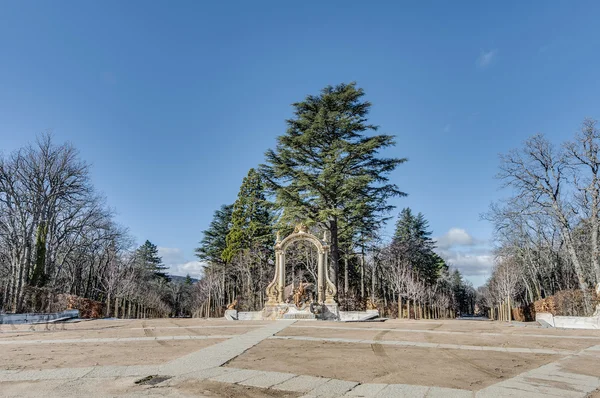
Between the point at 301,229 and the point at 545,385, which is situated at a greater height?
the point at 301,229

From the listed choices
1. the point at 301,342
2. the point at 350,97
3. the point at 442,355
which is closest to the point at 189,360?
the point at 301,342

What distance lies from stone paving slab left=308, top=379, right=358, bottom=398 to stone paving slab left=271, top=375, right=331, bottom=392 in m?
0.10

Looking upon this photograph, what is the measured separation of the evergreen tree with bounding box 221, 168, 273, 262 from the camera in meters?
37.6

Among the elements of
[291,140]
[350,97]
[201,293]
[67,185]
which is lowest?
[201,293]

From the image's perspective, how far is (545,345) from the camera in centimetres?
946

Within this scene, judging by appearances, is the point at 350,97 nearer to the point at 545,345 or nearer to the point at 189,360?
the point at 545,345

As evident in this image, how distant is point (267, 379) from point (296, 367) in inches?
41.6

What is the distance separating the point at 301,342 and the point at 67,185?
Answer: 80.0 feet

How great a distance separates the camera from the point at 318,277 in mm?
20250

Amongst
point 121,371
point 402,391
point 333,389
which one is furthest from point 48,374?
point 402,391

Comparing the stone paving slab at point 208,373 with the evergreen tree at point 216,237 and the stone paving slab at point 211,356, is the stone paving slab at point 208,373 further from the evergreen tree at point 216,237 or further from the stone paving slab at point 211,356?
the evergreen tree at point 216,237

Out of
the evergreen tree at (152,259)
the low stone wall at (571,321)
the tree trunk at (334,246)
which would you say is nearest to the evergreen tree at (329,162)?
the tree trunk at (334,246)

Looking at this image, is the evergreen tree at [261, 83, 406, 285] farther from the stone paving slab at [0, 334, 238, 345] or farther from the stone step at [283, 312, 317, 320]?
the stone paving slab at [0, 334, 238, 345]

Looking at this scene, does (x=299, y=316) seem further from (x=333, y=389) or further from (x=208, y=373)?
(x=333, y=389)
